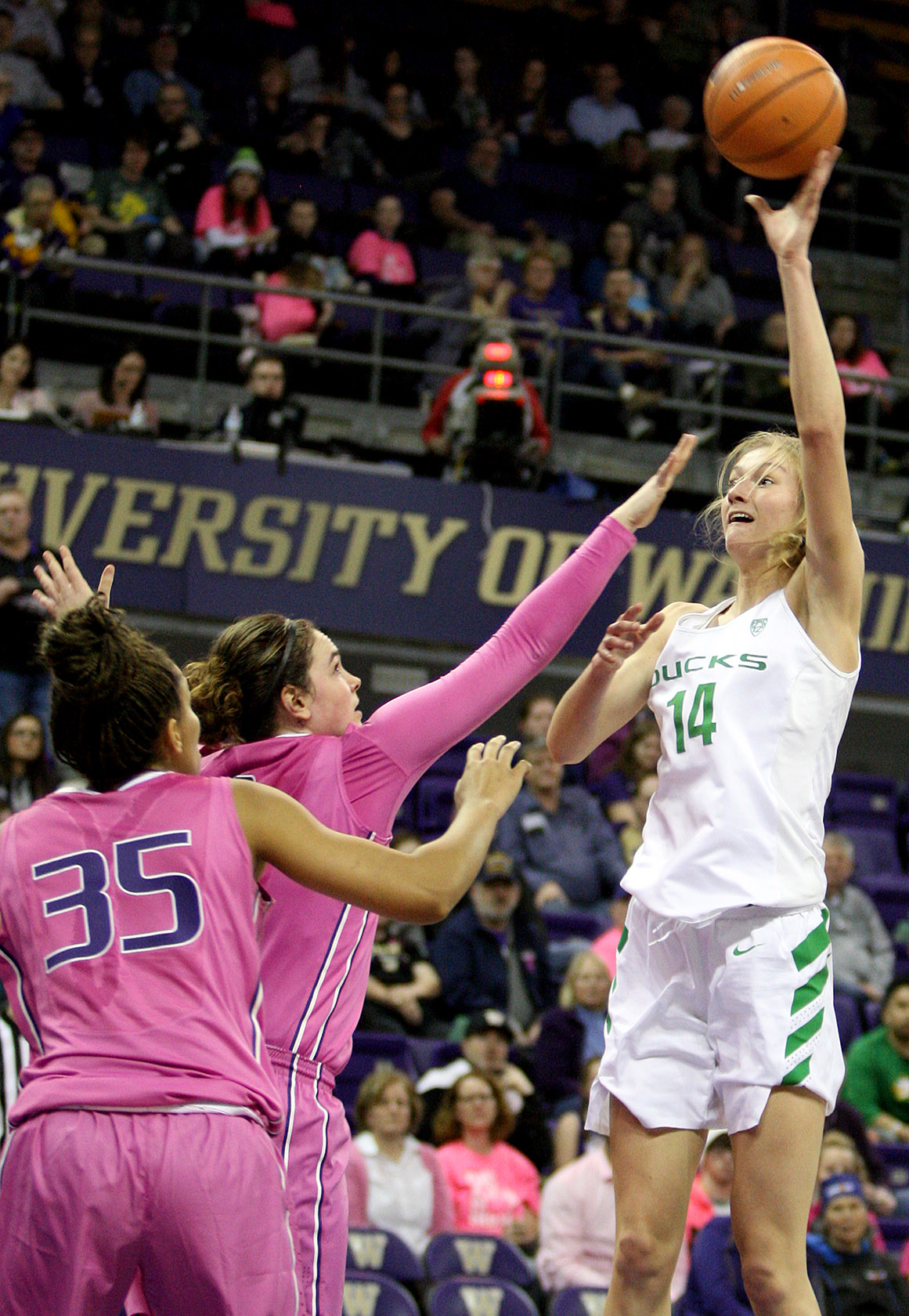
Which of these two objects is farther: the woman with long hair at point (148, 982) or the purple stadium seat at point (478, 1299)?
the purple stadium seat at point (478, 1299)

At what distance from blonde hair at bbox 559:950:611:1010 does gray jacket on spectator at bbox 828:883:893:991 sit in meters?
1.94

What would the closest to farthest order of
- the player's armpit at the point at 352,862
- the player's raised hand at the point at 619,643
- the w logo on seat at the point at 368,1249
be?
the player's armpit at the point at 352,862 < the player's raised hand at the point at 619,643 < the w logo on seat at the point at 368,1249

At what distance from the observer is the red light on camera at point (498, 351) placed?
10414 millimetres

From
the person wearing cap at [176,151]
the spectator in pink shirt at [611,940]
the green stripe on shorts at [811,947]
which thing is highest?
the person wearing cap at [176,151]

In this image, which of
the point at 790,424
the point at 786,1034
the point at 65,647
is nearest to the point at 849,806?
the point at 790,424

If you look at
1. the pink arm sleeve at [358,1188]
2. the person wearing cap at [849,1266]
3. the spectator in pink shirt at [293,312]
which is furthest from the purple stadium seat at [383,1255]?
the spectator in pink shirt at [293,312]

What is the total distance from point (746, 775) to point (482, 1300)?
383 cm

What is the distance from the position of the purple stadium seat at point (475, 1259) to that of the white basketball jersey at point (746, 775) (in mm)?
3736

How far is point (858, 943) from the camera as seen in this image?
9602mm

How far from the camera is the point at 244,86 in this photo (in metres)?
13.4

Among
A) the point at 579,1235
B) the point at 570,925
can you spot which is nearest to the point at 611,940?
the point at 570,925

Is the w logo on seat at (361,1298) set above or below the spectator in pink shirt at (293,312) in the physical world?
below

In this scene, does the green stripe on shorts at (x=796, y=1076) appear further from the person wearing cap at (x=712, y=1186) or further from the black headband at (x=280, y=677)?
the person wearing cap at (x=712, y=1186)

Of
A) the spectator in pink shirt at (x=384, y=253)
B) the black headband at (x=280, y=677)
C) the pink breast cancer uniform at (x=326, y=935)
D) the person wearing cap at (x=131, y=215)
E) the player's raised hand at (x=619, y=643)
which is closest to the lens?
the pink breast cancer uniform at (x=326, y=935)
